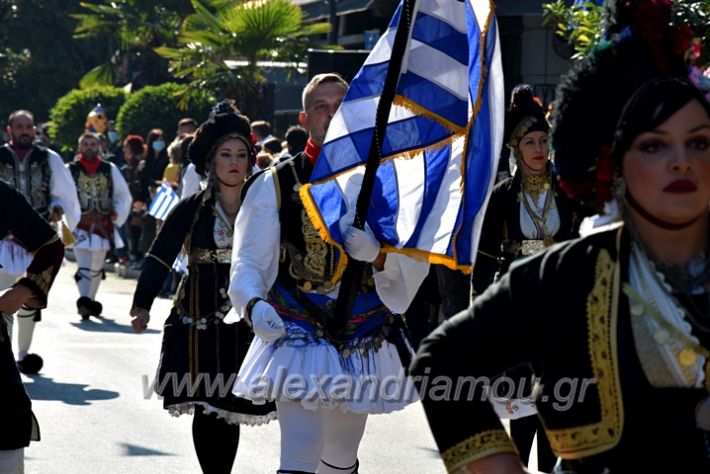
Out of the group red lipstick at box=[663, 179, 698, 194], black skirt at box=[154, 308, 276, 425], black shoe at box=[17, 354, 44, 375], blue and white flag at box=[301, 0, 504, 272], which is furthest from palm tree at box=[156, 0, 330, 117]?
red lipstick at box=[663, 179, 698, 194]

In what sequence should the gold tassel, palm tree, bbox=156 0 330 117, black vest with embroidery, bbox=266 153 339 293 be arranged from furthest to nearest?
palm tree, bbox=156 0 330 117 → the gold tassel → black vest with embroidery, bbox=266 153 339 293

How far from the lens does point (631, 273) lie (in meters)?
3.33

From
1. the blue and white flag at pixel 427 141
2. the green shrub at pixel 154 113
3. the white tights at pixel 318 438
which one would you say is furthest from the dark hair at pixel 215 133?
the green shrub at pixel 154 113

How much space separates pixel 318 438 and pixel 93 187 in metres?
11.2

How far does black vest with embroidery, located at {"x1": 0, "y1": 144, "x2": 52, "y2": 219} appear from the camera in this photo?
13.3 meters

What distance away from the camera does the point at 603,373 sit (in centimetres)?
323

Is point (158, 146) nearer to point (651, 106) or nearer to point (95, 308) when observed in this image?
point (95, 308)

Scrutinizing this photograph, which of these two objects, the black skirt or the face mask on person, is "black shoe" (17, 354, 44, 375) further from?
the face mask on person

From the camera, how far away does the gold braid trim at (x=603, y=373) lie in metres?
3.20

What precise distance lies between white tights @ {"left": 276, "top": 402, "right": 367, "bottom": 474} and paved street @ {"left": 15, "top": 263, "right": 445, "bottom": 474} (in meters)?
2.18

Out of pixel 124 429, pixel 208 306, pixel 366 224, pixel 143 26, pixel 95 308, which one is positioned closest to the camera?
pixel 366 224

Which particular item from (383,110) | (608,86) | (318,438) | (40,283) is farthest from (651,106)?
(40,283)

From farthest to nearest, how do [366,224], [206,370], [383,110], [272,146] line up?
[272,146], [206,370], [366,224], [383,110]

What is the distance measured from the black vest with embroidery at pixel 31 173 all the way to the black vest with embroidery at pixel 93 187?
3.48 m
